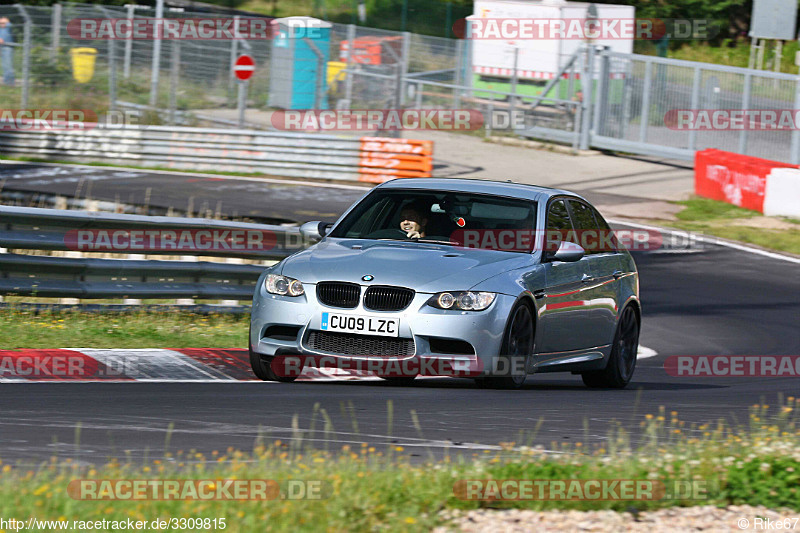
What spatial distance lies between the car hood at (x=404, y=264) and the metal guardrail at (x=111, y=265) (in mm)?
2733

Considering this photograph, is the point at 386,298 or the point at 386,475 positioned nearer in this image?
the point at 386,475

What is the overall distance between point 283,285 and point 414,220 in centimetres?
132

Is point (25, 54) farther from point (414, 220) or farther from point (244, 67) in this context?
point (414, 220)

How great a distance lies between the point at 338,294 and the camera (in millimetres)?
8008

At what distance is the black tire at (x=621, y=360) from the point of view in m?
9.92

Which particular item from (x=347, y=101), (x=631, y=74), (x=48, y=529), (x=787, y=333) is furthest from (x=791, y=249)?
(x=48, y=529)

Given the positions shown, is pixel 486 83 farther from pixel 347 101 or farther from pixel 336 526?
pixel 336 526

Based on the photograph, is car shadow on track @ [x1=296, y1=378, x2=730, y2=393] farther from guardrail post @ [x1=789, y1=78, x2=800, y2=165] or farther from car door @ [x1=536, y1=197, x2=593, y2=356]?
guardrail post @ [x1=789, y1=78, x2=800, y2=165]

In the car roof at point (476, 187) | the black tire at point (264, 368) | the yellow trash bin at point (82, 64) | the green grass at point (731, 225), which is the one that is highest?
the yellow trash bin at point (82, 64)

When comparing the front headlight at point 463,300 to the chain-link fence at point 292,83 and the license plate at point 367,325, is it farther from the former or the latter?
the chain-link fence at point 292,83

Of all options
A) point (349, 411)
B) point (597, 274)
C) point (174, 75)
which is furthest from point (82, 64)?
point (349, 411)

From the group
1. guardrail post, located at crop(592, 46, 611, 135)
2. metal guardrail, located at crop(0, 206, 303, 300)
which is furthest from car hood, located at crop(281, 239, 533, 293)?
guardrail post, located at crop(592, 46, 611, 135)

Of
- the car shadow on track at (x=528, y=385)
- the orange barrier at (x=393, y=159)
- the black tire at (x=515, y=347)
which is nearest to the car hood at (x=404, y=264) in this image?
the black tire at (x=515, y=347)

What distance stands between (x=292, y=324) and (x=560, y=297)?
2073 mm
